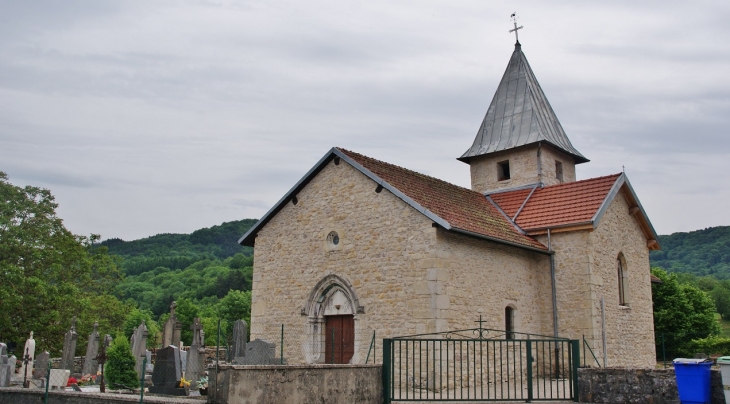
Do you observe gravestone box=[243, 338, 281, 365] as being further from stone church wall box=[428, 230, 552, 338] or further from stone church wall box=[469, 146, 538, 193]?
stone church wall box=[469, 146, 538, 193]

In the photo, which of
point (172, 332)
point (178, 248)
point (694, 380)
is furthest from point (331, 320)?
point (178, 248)

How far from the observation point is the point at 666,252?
276 ft

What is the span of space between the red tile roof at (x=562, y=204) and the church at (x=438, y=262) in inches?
2.3

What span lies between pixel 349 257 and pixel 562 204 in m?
7.17

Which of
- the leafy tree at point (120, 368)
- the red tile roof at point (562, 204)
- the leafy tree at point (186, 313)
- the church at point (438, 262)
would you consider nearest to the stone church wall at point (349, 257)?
the church at point (438, 262)

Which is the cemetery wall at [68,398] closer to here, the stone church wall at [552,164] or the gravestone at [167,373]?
the gravestone at [167,373]

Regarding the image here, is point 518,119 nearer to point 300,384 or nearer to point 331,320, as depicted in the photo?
point 331,320

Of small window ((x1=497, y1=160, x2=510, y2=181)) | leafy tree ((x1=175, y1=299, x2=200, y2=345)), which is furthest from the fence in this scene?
leafy tree ((x1=175, y1=299, x2=200, y2=345))

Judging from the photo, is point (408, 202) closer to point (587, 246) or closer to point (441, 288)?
point (441, 288)

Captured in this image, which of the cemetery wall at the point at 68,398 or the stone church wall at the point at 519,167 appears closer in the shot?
the cemetery wall at the point at 68,398

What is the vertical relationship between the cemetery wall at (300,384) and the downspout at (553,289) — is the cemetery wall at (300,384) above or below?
below

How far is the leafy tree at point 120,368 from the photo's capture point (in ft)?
51.9

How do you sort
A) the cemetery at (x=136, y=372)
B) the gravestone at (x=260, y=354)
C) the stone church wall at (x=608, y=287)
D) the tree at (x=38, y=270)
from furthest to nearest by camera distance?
1. the tree at (x=38, y=270)
2. the stone church wall at (x=608, y=287)
3. the gravestone at (x=260, y=354)
4. the cemetery at (x=136, y=372)

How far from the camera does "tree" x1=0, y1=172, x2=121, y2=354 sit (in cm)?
2736
